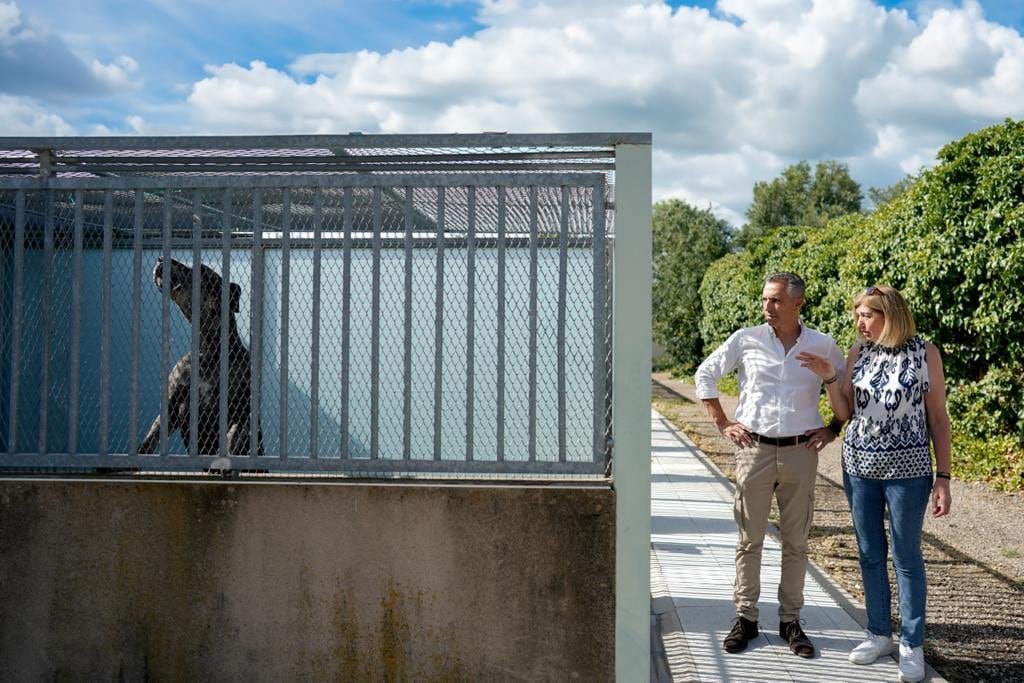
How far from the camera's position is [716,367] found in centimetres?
504

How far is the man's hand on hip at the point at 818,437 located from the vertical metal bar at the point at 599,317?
1244mm

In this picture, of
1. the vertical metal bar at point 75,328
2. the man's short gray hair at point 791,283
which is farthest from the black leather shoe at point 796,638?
the vertical metal bar at point 75,328

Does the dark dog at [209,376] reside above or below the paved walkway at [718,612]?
above

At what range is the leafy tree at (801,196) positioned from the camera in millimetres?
62938

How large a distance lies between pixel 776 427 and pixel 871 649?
1.24 m

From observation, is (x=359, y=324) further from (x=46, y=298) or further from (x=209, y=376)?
(x=46, y=298)

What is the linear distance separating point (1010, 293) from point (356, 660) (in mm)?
8242

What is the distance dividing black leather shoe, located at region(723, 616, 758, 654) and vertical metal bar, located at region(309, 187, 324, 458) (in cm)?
237

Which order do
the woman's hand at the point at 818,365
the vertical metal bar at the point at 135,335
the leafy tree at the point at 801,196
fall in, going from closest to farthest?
the vertical metal bar at the point at 135,335
the woman's hand at the point at 818,365
the leafy tree at the point at 801,196

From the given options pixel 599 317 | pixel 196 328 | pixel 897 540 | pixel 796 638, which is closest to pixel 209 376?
pixel 196 328

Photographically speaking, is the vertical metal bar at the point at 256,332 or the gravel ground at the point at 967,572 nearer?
the vertical metal bar at the point at 256,332

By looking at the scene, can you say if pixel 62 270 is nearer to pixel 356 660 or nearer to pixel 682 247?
pixel 356 660

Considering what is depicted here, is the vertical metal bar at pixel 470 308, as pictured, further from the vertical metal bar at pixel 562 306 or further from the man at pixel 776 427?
the man at pixel 776 427

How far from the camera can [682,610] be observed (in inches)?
229
